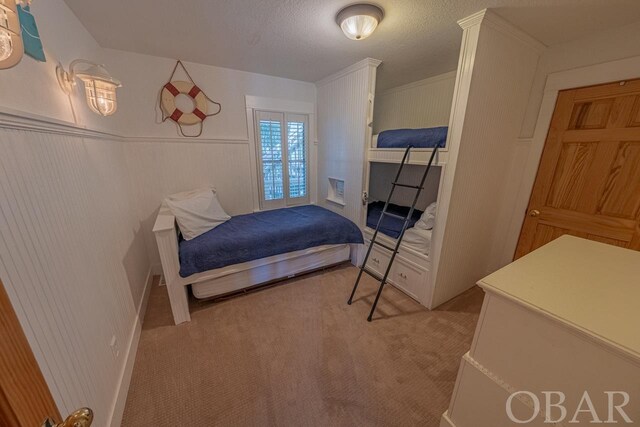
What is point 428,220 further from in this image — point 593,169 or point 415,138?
point 593,169

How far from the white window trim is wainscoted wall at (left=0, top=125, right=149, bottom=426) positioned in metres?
1.58

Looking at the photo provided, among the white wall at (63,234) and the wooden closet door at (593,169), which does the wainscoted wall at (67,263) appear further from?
the wooden closet door at (593,169)

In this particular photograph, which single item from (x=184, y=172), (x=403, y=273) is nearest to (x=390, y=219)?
(x=403, y=273)

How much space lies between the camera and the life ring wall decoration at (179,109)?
2.52 metres

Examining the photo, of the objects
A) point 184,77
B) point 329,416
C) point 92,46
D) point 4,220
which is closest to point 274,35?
point 184,77

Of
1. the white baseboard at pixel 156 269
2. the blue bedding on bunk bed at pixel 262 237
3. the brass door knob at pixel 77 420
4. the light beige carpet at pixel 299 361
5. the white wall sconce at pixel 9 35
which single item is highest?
the white wall sconce at pixel 9 35

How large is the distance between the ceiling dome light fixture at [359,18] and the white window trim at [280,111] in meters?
1.61

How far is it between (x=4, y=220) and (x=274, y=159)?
8.89 feet

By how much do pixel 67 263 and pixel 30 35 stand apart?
3.34ft

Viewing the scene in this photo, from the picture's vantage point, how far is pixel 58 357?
35.5 inches

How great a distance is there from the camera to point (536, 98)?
2.15 meters

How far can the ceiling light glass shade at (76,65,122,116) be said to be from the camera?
4.89 ft

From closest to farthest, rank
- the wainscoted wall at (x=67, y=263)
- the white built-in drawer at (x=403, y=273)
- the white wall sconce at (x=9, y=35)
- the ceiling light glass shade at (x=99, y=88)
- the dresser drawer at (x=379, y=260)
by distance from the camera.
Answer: the white wall sconce at (x=9, y=35) < the wainscoted wall at (x=67, y=263) < the ceiling light glass shade at (x=99, y=88) < the white built-in drawer at (x=403, y=273) < the dresser drawer at (x=379, y=260)

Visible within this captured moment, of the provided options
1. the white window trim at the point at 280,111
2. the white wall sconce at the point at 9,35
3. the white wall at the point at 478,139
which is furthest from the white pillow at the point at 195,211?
the white wall at the point at 478,139
